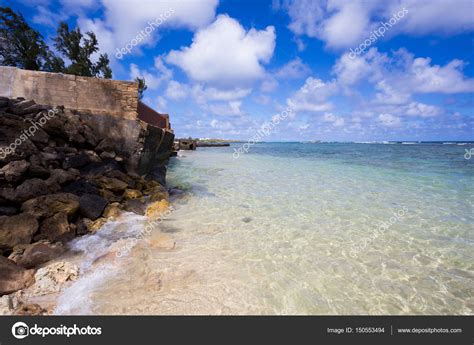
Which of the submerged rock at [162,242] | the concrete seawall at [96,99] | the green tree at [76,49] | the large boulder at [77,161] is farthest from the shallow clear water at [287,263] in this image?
the green tree at [76,49]

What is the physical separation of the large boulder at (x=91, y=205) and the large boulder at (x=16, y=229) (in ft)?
4.15

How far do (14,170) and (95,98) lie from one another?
5006 millimetres

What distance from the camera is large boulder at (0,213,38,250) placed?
409cm

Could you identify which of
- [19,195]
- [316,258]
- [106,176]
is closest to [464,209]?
[316,258]

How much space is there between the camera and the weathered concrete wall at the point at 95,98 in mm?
8766

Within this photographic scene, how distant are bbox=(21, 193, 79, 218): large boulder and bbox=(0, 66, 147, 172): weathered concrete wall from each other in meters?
4.36

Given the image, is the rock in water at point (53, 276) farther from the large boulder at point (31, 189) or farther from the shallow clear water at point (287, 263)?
the large boulder at point (31, 189)

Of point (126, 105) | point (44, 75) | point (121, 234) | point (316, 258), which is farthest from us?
point (126, 105)

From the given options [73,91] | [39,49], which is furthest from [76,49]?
[73,91]
